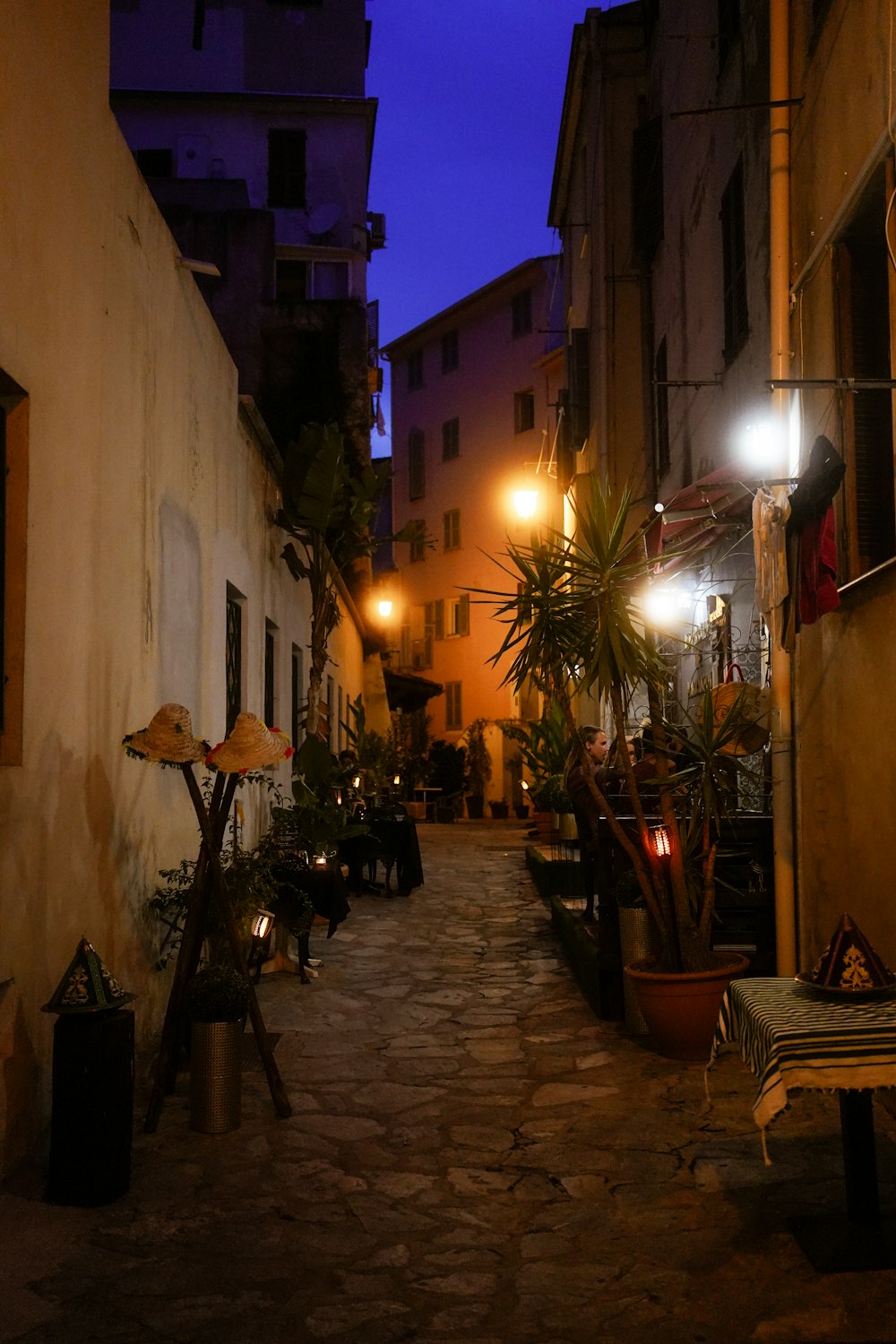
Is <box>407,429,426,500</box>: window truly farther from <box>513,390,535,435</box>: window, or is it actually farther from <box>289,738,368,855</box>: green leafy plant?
<box>289,738,368,855</box>: green leafy plant

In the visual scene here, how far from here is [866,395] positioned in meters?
6.69

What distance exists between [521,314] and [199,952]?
33332 mm

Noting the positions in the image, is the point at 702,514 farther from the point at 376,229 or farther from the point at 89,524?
the point at 376,229

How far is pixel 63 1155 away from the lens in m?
4.66

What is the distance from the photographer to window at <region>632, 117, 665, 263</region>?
50.0 feet

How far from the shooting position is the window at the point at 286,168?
25.4m

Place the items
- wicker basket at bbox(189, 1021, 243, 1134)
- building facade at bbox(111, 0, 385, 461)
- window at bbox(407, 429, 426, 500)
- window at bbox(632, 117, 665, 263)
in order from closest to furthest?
wicker basket at bbox(189, 1021, 243, 1134)
window at bbox(632, 117, 665, 263)
building facade at bbox(111, 0, 385, 461)
window at bbox(407, 429, 426, 500)

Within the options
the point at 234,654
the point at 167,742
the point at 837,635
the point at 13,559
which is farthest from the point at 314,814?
the point at 13,559

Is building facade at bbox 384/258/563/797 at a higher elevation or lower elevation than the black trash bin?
higher

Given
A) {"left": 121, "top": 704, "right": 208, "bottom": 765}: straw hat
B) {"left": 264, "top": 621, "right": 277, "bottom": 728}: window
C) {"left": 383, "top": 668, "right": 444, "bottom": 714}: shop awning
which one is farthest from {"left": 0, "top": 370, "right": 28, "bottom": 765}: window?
{"left": 383, "top": 668, "right": 444, "bottom": 714}: shop awning

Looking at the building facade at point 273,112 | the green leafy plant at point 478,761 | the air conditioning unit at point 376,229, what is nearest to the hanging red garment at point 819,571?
the building facade at point 273,112

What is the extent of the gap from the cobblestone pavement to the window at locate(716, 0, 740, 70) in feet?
28.0

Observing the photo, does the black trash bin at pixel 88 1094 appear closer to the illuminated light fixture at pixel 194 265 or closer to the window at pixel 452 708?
the illuminated light fixture at pixel 194 265

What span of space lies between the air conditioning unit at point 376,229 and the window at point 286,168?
86.6 inches
